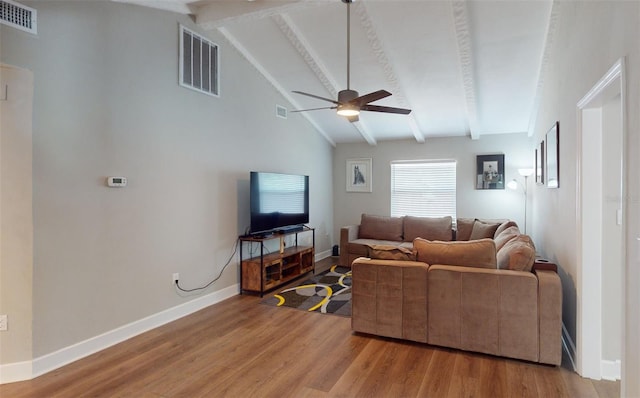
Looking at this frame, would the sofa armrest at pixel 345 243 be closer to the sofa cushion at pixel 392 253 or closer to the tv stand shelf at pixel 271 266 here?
the tv stand shelf at pixel 271 266

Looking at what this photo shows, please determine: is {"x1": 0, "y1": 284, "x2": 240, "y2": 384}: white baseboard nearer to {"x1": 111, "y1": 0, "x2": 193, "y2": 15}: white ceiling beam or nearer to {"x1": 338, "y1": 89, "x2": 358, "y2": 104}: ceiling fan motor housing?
{"x1": 338, "y1": 89, "x2": 358, "y2": 104}: ceiling fan motor housing

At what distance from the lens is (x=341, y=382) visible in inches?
100

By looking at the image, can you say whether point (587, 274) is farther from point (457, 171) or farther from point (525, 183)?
point (457, 171)

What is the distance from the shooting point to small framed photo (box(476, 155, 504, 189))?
6.41 m

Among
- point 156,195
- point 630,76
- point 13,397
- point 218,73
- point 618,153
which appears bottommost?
point 13,397

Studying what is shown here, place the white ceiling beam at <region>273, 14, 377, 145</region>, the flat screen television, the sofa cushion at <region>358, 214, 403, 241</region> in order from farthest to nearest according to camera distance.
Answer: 1. the sofa cushion at <region>358, 214, 403, 241</region>
2. the flat screen television
3. the white ceiling beam at <region>273, 14, 377, 145</region>

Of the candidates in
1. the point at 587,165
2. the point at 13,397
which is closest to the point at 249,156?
the point at 13,397

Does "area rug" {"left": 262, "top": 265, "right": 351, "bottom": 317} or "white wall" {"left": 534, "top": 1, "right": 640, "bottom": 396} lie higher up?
"white wall" {"left": 534, "top": 1, "right": 640, "bottom": 396}

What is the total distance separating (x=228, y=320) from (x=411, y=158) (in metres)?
4.88

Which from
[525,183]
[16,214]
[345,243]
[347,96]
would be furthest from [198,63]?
[525,183]

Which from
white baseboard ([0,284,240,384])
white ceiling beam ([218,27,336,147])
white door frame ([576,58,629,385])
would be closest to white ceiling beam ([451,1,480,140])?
white door frame ([576,58,629,385])

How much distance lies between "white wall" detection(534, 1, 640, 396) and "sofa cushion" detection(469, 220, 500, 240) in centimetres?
103

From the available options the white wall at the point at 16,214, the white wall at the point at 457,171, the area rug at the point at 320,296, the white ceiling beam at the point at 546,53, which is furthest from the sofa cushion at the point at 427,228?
the white wall at the point at 16,214

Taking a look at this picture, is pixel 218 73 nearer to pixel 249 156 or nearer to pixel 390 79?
pixel 249 156
